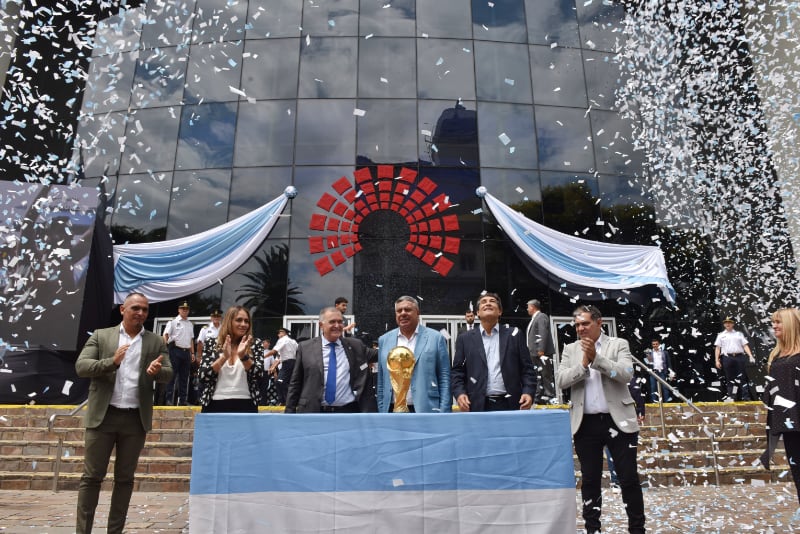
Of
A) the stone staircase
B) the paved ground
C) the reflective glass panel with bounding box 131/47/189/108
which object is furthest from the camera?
the reflective glass panel with bounding box 131/47/189/108

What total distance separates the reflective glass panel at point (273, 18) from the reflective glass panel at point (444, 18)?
3.06 meters

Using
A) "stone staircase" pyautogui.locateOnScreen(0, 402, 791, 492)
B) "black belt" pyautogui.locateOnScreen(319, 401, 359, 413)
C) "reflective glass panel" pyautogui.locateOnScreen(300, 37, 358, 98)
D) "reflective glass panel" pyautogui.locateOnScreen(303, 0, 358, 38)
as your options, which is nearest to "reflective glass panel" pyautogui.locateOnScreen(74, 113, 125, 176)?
"reflective glass panel" pyautogui.locateOnScreen(300, 37, 358, 98)

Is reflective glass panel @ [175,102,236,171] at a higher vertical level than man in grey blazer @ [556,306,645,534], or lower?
higher

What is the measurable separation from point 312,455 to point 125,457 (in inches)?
67.0

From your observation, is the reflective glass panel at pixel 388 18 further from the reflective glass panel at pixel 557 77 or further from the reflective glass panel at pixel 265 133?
the reflective glass panel at pixel 557 77

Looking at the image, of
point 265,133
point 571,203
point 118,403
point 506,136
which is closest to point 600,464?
point 118,403

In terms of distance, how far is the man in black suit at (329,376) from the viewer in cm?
448

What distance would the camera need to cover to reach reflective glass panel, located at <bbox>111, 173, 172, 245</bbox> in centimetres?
1330

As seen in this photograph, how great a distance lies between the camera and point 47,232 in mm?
10938

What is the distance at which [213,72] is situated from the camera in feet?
46.4

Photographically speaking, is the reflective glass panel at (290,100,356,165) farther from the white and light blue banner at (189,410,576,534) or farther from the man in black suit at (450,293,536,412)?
the white and light blue banner at (189,410,576,534)

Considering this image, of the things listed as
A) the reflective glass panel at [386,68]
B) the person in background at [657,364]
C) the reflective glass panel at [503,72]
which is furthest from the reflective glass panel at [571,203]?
the reflective glass panel at [386,68]

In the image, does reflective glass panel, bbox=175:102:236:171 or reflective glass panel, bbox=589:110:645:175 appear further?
reflective glass panel, bbox=589:110:645:175

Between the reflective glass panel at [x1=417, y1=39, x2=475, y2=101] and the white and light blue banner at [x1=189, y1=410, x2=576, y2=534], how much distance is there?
11.6 m
